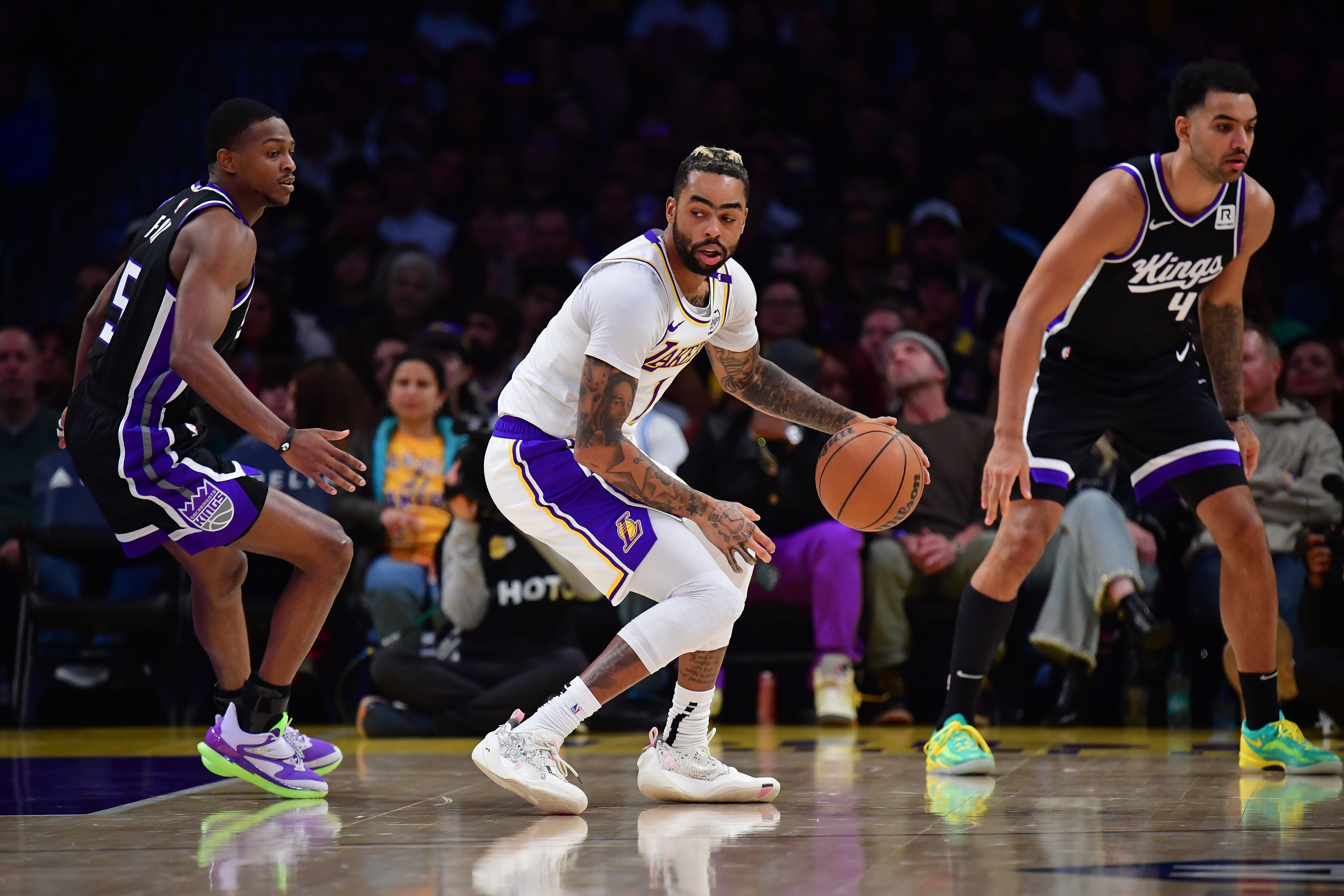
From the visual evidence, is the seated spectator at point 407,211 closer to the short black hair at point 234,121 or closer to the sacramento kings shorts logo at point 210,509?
the short black hair at point 234,121

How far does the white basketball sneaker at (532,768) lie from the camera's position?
12.3 ft

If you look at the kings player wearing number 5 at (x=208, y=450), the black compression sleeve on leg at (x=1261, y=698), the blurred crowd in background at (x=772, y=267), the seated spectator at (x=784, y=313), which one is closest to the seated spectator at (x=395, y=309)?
the blurred crowd in background at (x=772, y=267)

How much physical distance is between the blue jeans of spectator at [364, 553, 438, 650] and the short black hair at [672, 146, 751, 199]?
3.18 meters

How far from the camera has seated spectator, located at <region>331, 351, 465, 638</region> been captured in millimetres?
6734

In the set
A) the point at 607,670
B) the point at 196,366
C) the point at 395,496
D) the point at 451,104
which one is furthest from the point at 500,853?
the point at 451,104

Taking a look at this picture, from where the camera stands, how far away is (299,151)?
10.0 metres

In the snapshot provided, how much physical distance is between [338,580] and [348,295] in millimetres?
5022

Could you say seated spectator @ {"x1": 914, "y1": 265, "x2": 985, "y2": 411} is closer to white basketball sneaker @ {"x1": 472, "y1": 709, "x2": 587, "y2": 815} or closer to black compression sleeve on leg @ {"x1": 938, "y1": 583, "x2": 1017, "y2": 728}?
black compression sleeve on leg @ {"x1": 938, "y1": 583, "x2": 1017, "y2": 728}

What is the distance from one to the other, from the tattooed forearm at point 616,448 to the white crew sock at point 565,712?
53 cm

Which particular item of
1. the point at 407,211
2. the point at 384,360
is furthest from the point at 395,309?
the point at 407,211

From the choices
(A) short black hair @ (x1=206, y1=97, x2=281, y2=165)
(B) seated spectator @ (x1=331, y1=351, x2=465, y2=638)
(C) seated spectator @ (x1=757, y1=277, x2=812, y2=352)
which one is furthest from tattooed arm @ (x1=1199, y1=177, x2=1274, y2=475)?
(B) seated spectator @ (x1=331, y1=351, x2=465, y2=638)

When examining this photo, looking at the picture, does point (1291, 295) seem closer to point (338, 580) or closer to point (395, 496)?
point (395, 496)

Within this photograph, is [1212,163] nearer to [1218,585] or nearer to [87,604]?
[1218,585]

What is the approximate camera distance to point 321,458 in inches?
151
